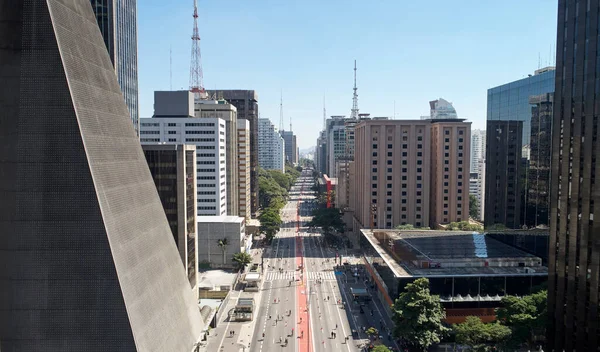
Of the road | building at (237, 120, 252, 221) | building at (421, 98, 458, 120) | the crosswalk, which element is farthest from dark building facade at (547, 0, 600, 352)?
building at (421, 98, 458, 120)

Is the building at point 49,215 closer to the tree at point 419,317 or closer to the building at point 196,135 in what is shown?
the tree at point 419,317

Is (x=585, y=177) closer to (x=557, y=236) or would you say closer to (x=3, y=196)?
(x=557, y=236)

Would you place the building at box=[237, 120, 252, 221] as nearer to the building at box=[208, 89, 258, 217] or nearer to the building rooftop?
the building at box=[208, 89, 258, 217]

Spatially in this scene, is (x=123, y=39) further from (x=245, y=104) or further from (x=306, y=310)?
(x=245, y=104)

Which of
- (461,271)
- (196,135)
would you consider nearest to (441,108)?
(196,135)

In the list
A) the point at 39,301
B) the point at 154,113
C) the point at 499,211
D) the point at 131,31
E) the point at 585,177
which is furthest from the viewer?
the point at 154,113

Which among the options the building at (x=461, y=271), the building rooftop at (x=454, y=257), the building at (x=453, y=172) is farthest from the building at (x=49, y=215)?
the building at (x=453, y=172)

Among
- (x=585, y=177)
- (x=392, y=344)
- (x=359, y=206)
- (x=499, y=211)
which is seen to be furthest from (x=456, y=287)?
(x=359, y=206)
